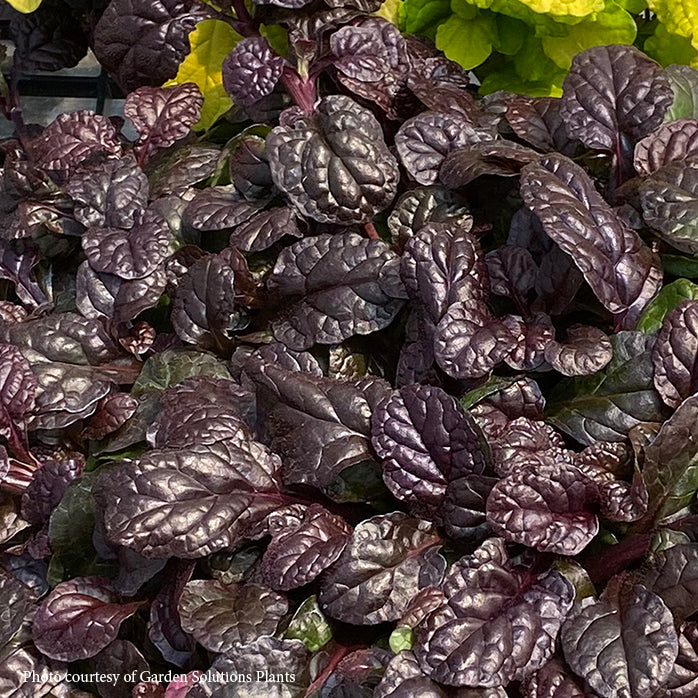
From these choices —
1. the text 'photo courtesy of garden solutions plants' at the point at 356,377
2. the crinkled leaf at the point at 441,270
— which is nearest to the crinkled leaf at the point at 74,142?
the text 'photo courtesy of garden solutions plants' at the point at 356,377

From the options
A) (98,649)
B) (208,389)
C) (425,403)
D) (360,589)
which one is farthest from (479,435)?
(98,649)

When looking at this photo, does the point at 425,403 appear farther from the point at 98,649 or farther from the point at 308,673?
the point at 98,649

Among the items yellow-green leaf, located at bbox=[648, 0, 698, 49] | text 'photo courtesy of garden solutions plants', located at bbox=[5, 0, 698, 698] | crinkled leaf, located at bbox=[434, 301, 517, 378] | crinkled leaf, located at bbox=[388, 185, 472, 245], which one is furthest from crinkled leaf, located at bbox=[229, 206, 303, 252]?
yellow-green leaf, located at bbox=[648, 0, 698, 49]

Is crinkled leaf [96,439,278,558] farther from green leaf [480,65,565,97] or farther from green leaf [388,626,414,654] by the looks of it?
green leaf [480,65,565,97]

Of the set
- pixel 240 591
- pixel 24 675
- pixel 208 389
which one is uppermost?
pixel 208 389

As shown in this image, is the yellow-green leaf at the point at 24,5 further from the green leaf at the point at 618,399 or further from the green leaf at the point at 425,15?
the green leaf at the point at 618,399

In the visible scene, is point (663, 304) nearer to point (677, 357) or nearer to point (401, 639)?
point (677, 357)
